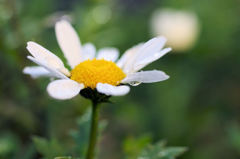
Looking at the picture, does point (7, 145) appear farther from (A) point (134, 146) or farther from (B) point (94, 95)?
(B) point (94, 95)

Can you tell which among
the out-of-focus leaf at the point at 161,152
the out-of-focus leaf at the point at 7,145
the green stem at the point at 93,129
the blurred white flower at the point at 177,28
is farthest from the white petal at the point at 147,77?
the blurred white flower at the point at 177,28

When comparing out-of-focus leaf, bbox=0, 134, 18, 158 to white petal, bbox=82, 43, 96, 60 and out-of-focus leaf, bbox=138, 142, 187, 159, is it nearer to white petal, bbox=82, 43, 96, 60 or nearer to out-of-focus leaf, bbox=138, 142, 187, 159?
white petal, bbox=82, 43, 96, 60

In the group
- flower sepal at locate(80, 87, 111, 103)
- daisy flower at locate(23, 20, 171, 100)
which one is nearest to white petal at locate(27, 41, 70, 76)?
daisy flower at locate(23, 20, 171, 100)

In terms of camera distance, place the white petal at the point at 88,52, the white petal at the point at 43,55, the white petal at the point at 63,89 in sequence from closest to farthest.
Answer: the white petal at the point at 63,89
the white petal at the point at 43,55
the white petal at the point at 88,52

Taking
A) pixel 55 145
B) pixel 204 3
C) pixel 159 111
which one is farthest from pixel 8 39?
pixel 204 3

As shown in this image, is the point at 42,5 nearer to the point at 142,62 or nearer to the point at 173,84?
the point at 173,84

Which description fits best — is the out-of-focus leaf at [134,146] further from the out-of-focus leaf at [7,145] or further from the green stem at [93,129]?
the out-of-focus leaf at [7,145]

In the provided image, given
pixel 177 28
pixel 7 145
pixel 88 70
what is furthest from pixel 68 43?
pixel 177 28

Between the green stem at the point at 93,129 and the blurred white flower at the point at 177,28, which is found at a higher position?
the blurred white flower at the point at 177,28
